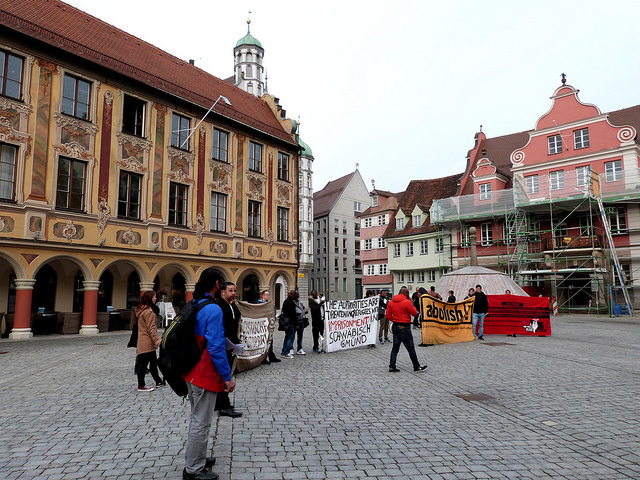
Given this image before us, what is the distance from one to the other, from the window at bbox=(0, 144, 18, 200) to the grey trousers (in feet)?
53.1

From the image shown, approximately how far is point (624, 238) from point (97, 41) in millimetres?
34182

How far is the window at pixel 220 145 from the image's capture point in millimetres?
24547

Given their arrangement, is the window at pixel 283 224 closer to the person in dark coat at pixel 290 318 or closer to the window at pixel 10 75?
the window at pixel 10 75

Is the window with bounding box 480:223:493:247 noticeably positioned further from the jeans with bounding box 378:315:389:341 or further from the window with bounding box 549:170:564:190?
the jeans with bounding box 378:315:389:341

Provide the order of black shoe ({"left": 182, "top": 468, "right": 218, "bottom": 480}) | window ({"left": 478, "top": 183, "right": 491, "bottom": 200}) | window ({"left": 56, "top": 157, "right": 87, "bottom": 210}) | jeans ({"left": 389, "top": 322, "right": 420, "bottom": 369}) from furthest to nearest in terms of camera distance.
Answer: window ({"left": 478, "top": 183, "right": 491, "bottom": 200}) < window ({"left": 56, "top": 157, "right": 87, "bottom": 210}) < jeans ({"left": 389, "top": 322, "right": 420, "bottom": 369}) < black shoe ({"left": 182, "top": 468, "right": 218, "bottom": 480})

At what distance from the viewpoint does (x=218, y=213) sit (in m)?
24.4

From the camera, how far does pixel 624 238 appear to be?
1287 inches

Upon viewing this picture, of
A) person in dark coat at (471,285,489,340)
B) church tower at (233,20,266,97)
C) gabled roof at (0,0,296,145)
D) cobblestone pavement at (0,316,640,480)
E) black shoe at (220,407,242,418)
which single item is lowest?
cobblestone pavement at (0,316,640,480)

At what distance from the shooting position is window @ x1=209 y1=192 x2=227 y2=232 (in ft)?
78.9

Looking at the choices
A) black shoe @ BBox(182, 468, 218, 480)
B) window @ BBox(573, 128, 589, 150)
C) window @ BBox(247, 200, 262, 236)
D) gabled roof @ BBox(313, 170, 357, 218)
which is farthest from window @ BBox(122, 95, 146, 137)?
gabled roof @ BBox(313, 170, 357, 218)

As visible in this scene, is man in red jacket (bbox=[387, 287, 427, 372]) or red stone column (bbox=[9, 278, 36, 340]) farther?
red stone column (bbox=[9, 278, 36, 340])

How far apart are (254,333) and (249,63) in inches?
2396

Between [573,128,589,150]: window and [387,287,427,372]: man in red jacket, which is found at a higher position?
[573,128,589,150]: window

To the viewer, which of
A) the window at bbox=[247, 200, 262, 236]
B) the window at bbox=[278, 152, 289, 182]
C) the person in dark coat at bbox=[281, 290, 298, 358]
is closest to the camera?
the person in dark coat at bbox=[281, 290, 298, 358]
